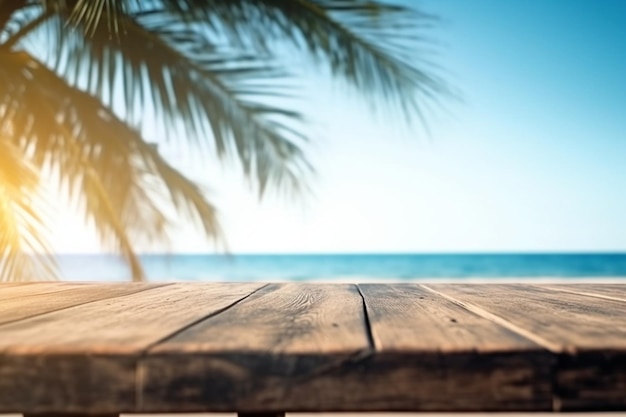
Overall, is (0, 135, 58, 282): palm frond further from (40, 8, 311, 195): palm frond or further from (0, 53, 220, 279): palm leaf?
(40, 8, 311, 195): palm frond

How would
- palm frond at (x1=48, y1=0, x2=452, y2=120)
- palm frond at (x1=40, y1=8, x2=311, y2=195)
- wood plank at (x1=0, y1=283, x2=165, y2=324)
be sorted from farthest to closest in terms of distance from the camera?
palm frond at (x1=40, y1=8, x2=311, y2=195) < palm frond at (x1=48, y1=0, x2=452, y2=120) < wood plank at (x1=0, y1=283, x2=165, y2=324)

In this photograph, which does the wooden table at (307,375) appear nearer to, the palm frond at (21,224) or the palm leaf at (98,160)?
the palm frond at (21,224)

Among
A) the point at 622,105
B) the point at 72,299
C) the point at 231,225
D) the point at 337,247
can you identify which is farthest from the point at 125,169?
the point at 337,247

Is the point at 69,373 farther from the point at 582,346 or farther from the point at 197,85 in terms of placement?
the point at 197,85

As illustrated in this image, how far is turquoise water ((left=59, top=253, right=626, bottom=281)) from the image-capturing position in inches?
672

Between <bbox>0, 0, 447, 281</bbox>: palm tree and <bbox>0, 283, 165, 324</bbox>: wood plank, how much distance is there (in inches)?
39.0

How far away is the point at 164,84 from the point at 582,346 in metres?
2.07

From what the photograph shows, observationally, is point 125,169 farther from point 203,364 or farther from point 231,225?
point 203,364

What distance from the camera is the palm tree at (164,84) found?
2059 millimetres

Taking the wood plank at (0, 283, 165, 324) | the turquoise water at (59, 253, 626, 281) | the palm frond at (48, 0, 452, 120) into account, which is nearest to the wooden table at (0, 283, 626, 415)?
the wood plank at (0, 283, 165, 324)

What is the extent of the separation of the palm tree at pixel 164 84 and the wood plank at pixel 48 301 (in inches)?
39.0

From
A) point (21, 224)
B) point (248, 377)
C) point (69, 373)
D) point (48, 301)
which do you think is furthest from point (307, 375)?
point (21, 224)

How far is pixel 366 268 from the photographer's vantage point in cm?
1978

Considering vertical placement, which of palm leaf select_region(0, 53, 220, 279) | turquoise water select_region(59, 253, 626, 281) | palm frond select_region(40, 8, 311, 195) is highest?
palm frond select_region(40, 8, 311, 195)
